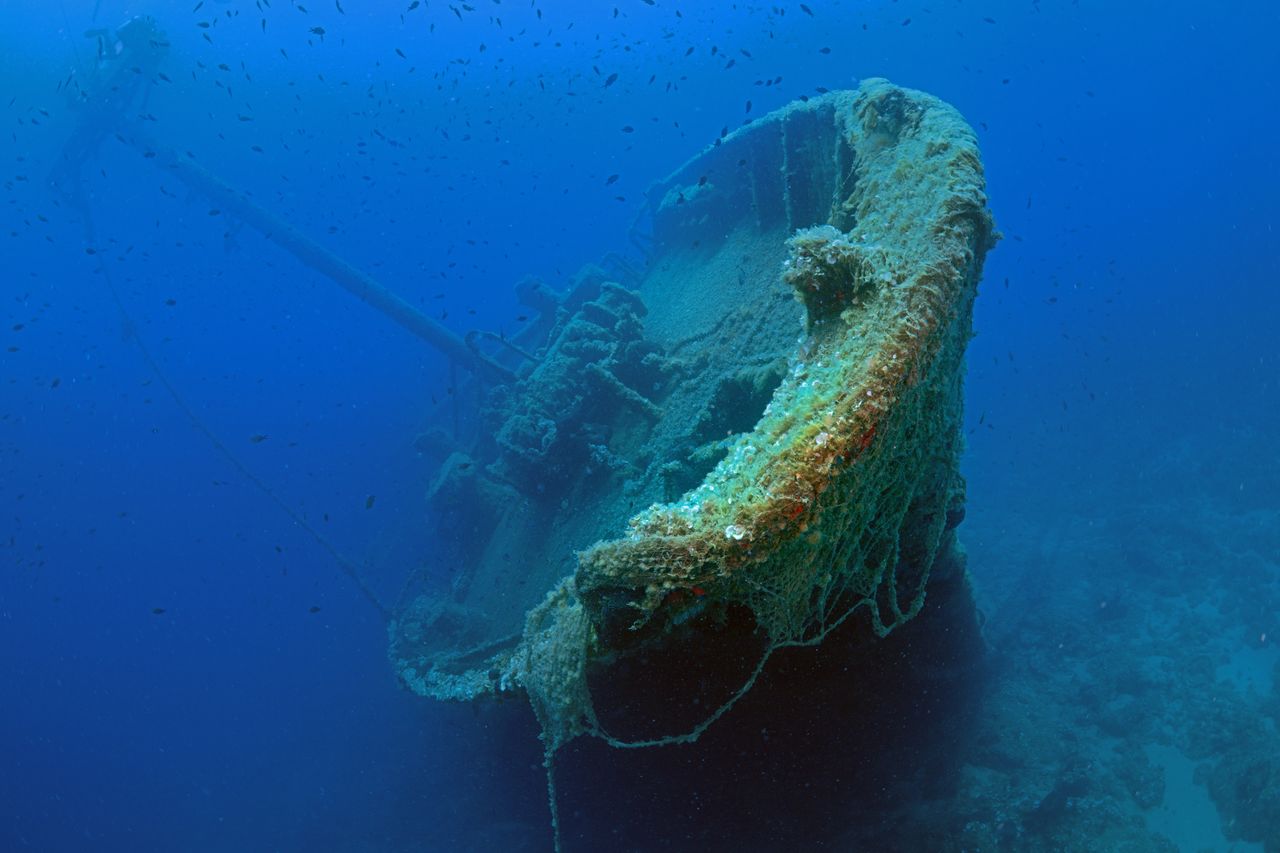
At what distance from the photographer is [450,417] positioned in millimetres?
18625

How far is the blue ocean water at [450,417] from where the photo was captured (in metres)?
9.38

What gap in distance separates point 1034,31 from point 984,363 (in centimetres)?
8679

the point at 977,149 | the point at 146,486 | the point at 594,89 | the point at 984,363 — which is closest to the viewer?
the point at 977,149

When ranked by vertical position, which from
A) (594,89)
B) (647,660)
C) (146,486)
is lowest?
(647,660)

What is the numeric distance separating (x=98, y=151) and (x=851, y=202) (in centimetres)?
2254

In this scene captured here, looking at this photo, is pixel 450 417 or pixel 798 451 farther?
pixel 450 417

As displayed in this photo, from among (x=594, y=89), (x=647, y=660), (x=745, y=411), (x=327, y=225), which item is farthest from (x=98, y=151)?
(x=327, y=225)

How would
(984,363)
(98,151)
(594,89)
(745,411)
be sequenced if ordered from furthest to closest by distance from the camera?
(594,89) < (984,363) < (98,151) < (745,411)

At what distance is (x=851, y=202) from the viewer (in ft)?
11.7

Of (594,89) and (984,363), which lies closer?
(984,363)

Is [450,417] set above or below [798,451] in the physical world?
above

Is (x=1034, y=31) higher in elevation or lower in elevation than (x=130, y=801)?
higher

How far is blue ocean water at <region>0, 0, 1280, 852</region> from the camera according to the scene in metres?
9.38

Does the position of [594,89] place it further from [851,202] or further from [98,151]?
[851,202]
